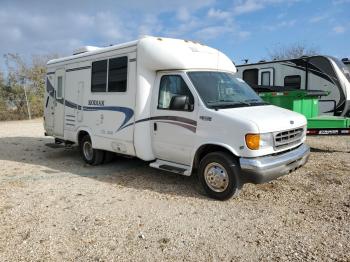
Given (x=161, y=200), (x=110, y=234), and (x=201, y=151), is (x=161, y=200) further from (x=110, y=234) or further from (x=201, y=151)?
(x=110, y=234)

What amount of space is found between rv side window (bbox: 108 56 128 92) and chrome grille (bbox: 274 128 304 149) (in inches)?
131

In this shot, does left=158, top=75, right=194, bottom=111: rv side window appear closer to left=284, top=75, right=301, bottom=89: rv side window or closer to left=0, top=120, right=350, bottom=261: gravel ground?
left=0, top=120, right=350, bottom=261: gravel ground

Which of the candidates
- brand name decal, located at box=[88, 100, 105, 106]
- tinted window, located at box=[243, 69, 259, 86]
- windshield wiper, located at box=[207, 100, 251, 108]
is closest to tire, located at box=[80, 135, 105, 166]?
brand name decal, located at box=[88, 100, 105, 106]

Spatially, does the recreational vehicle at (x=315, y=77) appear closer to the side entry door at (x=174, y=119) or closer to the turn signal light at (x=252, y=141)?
the side entry door at (x=174, y=119)

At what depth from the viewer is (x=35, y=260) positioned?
424 cm

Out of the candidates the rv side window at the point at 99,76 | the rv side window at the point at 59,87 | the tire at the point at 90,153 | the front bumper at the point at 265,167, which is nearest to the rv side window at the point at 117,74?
the rv side window at the point at 99,76

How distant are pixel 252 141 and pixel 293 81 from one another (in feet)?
27.3

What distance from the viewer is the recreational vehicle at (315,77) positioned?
12.0m

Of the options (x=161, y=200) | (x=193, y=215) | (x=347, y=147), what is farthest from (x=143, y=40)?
(x=347, y=147)

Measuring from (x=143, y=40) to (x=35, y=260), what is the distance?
14.8 feet

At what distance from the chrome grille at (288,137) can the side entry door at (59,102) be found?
611 cm

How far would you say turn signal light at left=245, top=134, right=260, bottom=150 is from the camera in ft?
18.6

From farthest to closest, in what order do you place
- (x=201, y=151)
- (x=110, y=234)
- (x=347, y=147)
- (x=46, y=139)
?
(x=46, y=139), (x=347, y=147), (x=201, y=151), (x=110, y=234)

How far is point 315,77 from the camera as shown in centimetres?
1252
